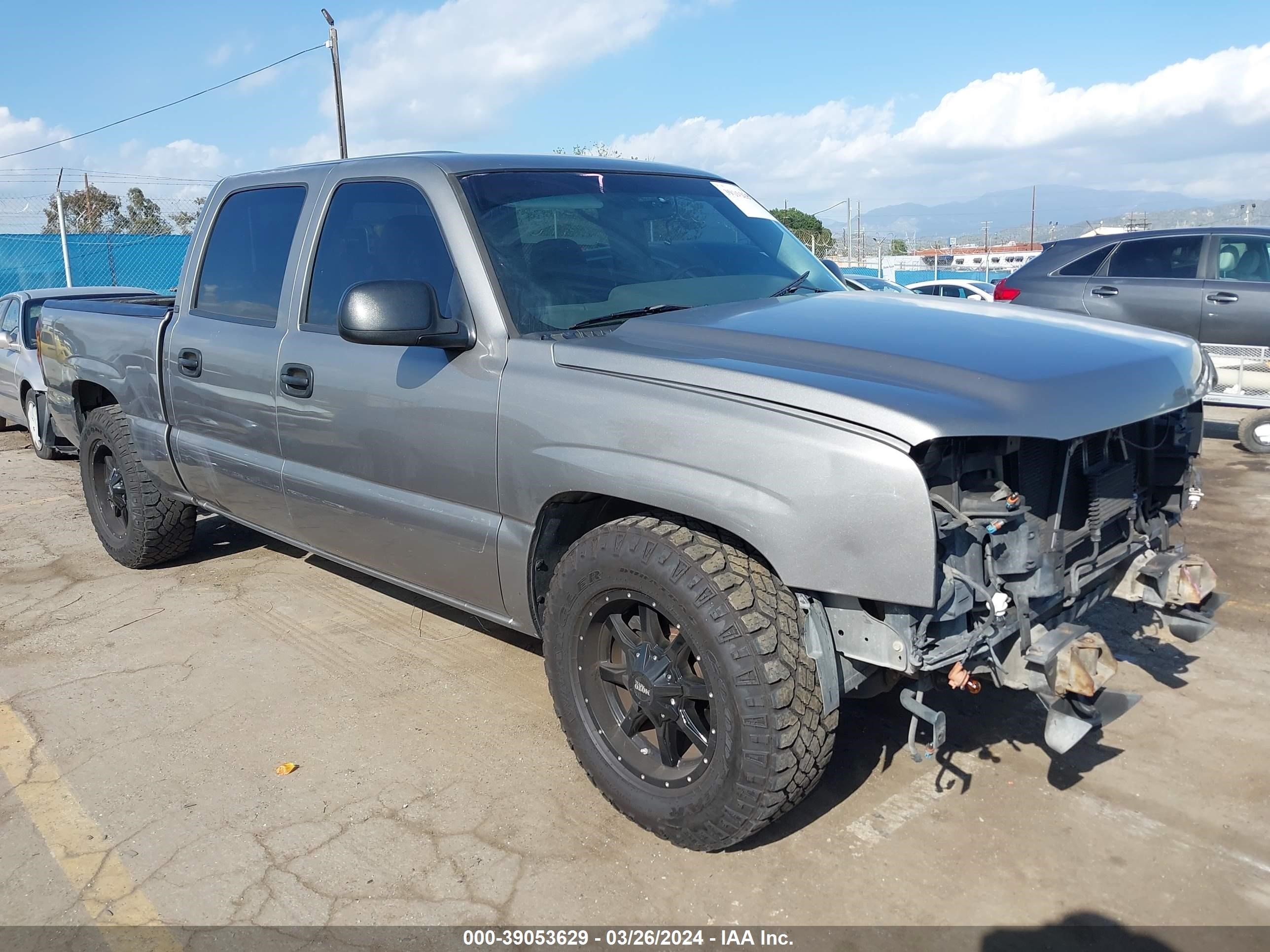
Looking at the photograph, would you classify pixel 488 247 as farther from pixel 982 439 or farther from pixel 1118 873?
pixel 1118 873

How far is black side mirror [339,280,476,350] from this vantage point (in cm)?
297

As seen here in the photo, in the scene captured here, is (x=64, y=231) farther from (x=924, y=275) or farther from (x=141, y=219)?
(x=924, y=275)

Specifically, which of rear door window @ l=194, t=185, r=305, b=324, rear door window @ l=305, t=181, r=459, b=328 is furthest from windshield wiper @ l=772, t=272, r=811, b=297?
rear door window @ l=194, t=185, r=305, b=324

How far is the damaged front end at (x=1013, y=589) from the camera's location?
7.70 ft

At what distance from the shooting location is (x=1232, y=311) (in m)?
8.34

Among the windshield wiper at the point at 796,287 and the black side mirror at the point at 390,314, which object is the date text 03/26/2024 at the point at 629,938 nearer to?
the black side mirror at the point at 390,314

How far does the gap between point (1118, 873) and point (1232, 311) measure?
7155 mm

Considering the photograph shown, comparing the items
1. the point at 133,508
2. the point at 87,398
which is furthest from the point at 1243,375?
the point at 87,398

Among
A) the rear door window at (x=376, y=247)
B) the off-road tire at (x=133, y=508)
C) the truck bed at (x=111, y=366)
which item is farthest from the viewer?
the off-road tire at (x=133, y=508)

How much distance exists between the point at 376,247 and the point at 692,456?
1.74m

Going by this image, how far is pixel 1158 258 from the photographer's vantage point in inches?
347

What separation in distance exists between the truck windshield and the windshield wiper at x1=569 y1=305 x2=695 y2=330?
0.04 feet

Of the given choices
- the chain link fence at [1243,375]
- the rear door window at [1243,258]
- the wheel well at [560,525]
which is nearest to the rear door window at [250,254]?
the wheel well at [560,525]

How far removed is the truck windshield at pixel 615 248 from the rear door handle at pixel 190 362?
176 centimetres
